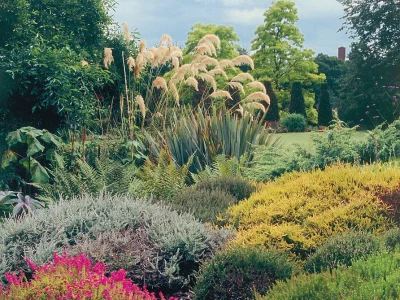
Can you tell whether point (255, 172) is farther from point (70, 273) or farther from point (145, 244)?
point (70, 273)

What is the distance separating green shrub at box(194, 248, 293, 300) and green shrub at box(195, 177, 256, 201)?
7.02 feet

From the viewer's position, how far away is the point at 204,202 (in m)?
5.40

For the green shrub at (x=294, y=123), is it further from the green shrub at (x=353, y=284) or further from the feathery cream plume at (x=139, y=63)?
the green shrub at (x=353, y=284)

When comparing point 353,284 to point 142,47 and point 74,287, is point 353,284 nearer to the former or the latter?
point 74,287

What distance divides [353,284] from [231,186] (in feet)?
10.8

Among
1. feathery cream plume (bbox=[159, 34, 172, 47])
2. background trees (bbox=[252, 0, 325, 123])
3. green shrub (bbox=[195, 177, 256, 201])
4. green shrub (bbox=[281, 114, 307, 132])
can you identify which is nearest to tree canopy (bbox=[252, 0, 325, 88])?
background trees (bbox=[252, 0, 325, 123])

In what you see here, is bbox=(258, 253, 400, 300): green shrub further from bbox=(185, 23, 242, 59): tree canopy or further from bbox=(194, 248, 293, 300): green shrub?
bbox=(185, 23, 242, 59): tree canopy

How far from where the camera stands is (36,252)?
4.21 meters

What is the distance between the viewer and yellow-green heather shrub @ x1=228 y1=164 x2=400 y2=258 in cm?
429

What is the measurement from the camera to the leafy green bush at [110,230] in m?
4.21

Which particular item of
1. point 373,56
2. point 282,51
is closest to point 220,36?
point 282,51

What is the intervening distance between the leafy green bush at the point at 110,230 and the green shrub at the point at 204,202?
43cm

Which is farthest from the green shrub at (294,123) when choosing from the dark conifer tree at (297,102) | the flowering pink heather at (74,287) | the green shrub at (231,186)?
the flowering pink heather at (74,287)

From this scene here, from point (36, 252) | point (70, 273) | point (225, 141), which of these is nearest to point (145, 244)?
point (36, 252)
